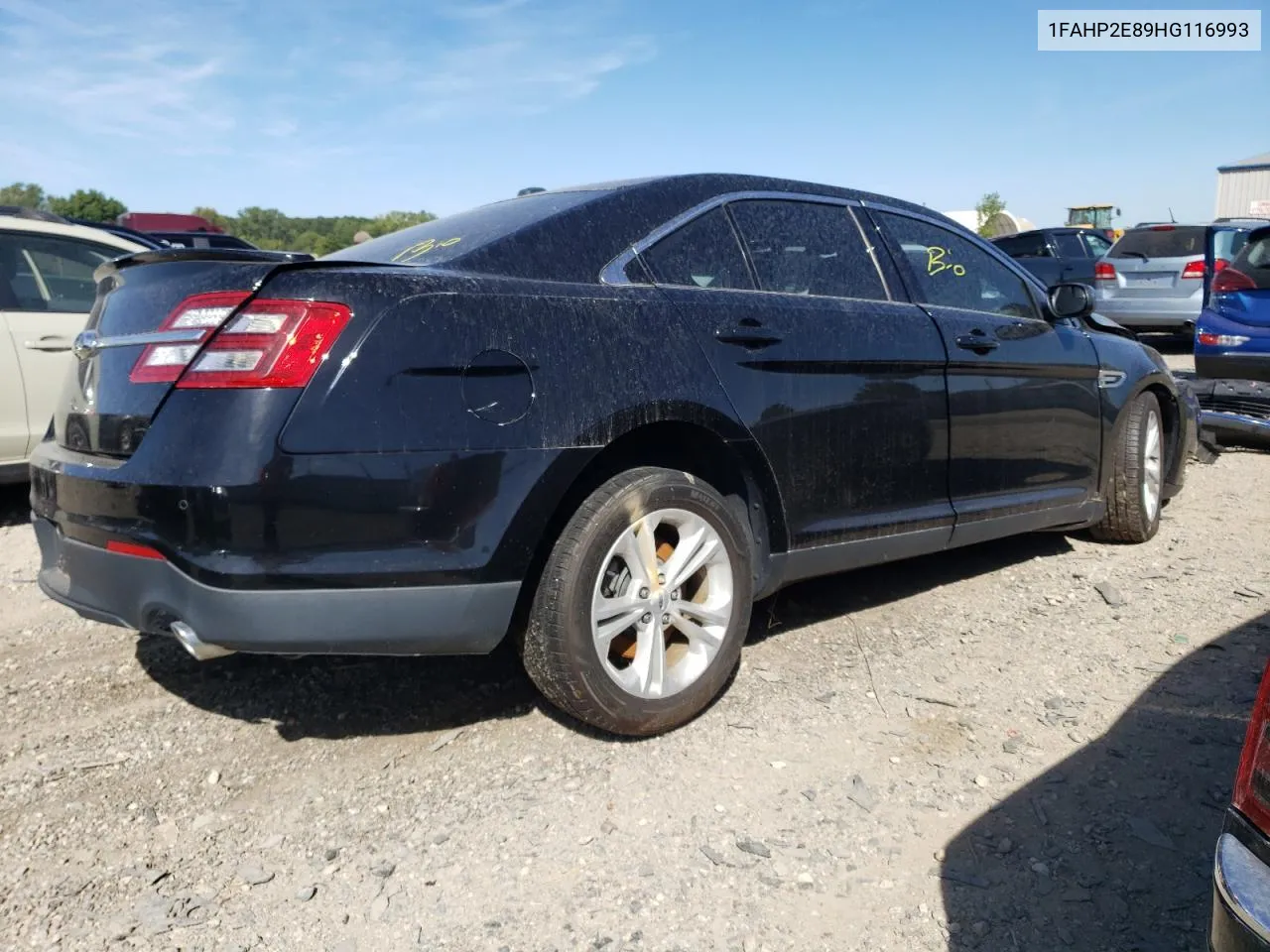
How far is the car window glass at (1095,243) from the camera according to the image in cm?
1619

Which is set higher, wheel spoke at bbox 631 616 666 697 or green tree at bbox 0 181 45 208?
green tree at bbox 0 181 45 208

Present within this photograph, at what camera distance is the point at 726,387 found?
120 inches

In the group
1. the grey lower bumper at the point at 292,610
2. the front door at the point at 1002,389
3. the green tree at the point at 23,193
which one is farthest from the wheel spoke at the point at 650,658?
the green tree at the point at 23,193

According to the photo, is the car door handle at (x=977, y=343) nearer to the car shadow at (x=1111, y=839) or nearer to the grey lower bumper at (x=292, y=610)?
the car shadow at (x=1111, y=839)

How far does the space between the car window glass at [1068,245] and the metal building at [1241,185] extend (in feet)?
101

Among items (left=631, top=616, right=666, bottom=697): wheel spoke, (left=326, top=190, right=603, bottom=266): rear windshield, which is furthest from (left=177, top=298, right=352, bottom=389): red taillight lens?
(left=631, top=616, right=666, bottom=697): wheel spoke

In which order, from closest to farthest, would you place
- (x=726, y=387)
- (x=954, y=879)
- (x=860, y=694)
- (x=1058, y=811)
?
1. (x=954, y=879)
2. (x=1058, y=811)
3. (x=726, y=387)
4. (x=860, y=694)

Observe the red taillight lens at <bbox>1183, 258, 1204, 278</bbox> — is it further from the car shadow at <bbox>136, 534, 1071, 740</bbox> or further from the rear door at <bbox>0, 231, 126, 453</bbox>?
the rear door at <bbox>0, 231, 126, 453</bbox>

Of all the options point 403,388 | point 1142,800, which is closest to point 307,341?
point 403,388

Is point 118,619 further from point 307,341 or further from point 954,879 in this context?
point 954,879

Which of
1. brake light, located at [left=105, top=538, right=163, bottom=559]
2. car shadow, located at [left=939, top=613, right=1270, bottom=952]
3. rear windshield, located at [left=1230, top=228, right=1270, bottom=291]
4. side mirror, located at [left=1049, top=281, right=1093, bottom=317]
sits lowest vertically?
car shadow, located at [left=939, top=613, right=1270, bottom=952]

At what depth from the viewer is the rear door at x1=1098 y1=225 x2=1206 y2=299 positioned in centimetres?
1241

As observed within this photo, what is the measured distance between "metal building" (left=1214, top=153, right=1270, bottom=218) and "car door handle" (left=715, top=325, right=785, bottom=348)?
45.3m

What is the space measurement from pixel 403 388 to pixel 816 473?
4.64 feet
